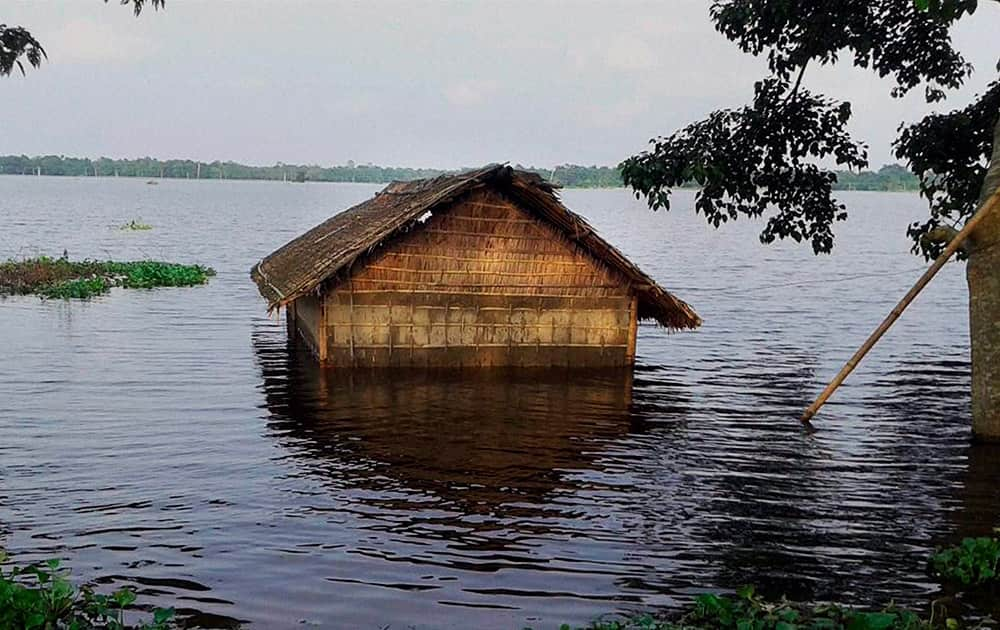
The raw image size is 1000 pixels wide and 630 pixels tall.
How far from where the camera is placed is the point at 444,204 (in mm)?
16109

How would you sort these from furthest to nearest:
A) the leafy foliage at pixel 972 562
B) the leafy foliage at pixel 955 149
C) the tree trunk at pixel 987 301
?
the leafy foliage at pixel 955 149 < the tree trunk at pixel 987 301 < the leafy foliage at pixel 972 562

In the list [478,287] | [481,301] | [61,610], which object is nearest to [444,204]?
[478,287]

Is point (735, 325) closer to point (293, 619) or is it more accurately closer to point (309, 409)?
point (309, 409)

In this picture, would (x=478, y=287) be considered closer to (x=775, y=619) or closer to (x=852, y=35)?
(x=852, y=35)

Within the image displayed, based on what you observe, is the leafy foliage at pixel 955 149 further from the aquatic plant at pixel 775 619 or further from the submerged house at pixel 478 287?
the aquatic plant at pixel 775 619

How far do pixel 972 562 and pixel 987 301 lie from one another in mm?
5027

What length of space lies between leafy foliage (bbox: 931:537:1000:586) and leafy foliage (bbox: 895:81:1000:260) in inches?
294

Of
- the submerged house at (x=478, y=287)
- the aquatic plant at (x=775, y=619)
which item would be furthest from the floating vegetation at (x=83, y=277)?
the aquatic plant at (x=775, y=619)

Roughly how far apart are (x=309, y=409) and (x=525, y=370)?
427 cm

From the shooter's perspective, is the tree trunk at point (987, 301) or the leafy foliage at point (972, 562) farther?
the tree trunk at point (987, 301)

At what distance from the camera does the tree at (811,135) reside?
540 inches

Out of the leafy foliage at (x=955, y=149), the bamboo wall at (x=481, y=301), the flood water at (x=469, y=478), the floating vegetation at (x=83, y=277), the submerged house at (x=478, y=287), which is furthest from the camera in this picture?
the floating vegetation at (x=83, y=277)

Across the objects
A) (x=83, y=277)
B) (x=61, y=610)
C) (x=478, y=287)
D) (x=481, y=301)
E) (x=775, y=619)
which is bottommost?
(x=61, y=610)

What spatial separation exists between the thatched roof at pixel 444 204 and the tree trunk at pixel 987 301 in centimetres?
573
